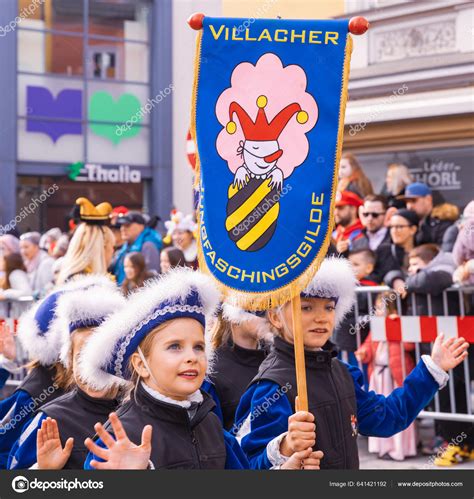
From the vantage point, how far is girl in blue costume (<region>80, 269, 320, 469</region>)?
3273mm

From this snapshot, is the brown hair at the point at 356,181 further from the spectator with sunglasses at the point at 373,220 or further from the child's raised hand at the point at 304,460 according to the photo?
the child's raised hand at the point at 304,460

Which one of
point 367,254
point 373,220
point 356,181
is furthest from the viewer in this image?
point 356,181

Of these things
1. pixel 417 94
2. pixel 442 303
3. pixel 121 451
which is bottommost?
pixel 121 451

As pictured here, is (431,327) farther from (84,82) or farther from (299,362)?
(84,82)

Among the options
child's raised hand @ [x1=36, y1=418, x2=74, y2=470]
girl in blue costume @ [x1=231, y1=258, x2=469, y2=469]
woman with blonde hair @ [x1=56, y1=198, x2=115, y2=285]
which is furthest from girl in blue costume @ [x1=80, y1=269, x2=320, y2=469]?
woman with blonde hair @ [x1=56, y1=198, x2=115, y2=285]

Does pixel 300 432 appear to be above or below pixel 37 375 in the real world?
below

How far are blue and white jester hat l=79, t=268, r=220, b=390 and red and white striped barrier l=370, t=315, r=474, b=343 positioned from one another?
3.63m

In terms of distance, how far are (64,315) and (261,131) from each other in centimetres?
118

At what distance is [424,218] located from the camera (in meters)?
8.08

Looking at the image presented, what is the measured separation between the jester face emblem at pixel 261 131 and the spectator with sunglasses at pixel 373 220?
166 inches

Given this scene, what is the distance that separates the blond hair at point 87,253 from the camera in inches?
270

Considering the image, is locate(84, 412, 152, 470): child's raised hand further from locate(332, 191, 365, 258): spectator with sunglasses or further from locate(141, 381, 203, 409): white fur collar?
locate(332, 191, 365, 258): spectator with sunglasses

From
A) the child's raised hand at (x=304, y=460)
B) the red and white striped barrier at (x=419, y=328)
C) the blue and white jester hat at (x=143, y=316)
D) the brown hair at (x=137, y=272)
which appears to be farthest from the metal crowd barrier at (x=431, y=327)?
the blue and white jester hat at (x=143, y=316)

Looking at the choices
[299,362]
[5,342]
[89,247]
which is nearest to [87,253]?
[89,247]
